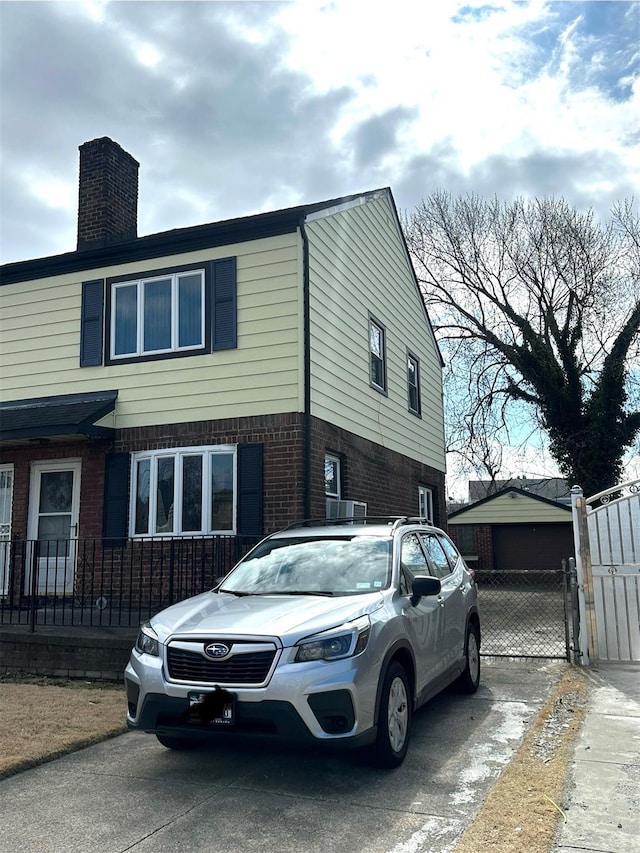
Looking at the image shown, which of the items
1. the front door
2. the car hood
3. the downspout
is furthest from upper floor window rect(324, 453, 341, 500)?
the car hood

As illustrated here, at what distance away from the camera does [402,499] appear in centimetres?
1445

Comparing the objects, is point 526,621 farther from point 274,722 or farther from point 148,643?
point 274,722

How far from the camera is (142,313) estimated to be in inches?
448

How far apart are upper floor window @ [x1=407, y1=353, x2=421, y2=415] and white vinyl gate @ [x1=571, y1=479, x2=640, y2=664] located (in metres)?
7.31

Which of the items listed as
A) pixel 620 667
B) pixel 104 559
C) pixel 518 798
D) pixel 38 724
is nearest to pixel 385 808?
pixel 518 798

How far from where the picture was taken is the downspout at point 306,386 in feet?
32.7

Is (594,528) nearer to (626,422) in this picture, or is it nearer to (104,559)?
(104,559)

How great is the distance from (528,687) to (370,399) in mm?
6535

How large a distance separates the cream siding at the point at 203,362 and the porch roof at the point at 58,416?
169 millimetres

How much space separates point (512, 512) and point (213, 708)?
77.8 ft

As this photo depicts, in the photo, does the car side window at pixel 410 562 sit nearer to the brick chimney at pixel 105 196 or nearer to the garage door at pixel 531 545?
the brick chimney at pixel 105 196

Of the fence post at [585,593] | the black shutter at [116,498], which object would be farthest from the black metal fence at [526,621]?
the black shutter at [116,498]

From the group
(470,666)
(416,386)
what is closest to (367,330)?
(416,386)

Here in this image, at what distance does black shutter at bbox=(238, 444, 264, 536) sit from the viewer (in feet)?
32.6
